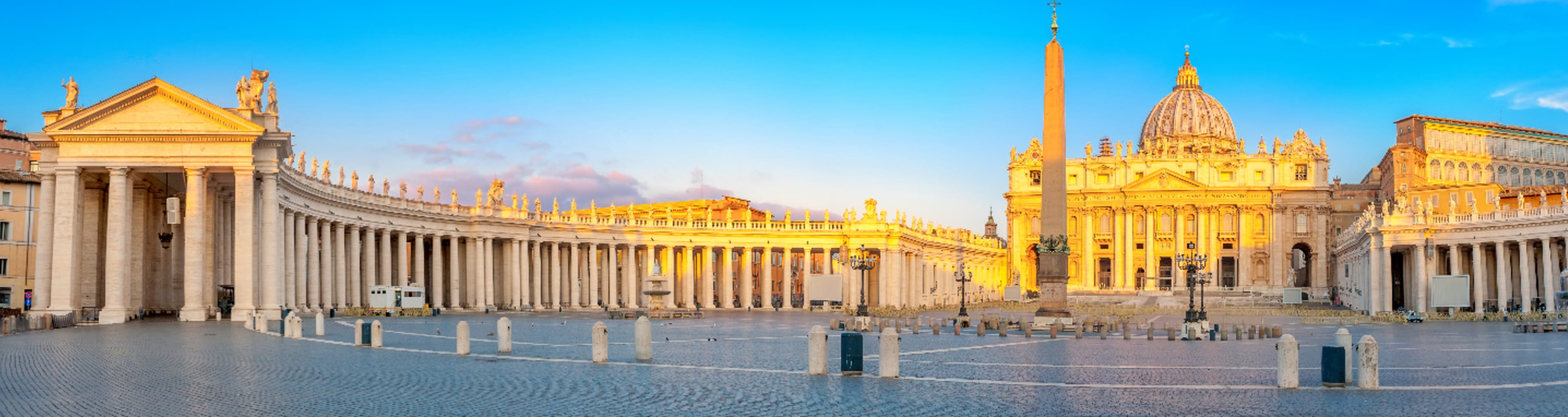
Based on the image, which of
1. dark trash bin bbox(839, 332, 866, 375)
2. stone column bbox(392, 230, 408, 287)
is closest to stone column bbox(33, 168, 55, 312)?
stone column bbox(392, 230, 408, 287)

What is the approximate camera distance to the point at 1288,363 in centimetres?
1972

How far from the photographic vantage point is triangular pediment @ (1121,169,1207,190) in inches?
5246

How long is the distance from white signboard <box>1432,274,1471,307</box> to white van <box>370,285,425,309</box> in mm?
48822

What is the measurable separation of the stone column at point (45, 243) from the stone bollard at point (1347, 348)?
1630 inches

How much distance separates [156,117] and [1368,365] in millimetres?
40726

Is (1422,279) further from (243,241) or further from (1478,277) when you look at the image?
(243,241)

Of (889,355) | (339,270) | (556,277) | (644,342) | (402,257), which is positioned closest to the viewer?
(889,355)

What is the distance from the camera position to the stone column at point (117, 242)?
1784 inches

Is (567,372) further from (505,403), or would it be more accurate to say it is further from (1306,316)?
(1306,316)

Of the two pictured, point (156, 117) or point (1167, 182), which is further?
point (1167, 182)

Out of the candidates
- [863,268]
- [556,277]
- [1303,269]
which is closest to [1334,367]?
[863,268]

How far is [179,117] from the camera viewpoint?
4612cm

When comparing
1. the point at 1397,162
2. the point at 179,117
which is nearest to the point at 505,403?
the point at 179,117

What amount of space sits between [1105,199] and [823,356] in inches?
4689
